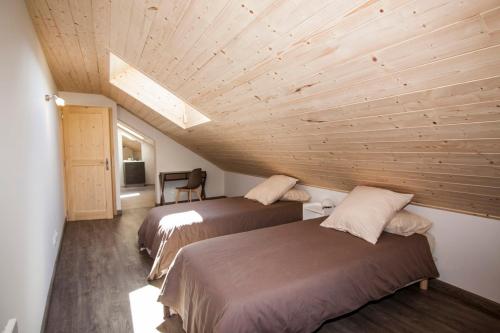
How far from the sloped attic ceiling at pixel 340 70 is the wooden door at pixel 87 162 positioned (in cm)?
188

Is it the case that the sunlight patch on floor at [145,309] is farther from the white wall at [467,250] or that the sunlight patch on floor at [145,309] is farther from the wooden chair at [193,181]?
the wooden chair at [193,181]

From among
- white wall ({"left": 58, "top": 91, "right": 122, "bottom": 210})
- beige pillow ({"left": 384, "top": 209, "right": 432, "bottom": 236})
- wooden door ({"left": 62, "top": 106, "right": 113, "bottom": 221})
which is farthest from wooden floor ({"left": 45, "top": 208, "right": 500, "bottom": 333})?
white wall ({"left": 58, "top": 91, "right": 122, "bottom": 210})

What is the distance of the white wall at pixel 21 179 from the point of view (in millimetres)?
1300

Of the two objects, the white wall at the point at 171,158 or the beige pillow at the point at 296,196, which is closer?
the beige pillow at the point at 296,196

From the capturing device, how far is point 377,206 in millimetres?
2539

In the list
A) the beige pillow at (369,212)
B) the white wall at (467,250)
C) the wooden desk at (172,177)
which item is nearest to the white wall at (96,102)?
the wooden desk at (172,177)

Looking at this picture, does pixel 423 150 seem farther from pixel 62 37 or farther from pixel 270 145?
pixel 62 37

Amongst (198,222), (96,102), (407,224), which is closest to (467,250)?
(407,224)

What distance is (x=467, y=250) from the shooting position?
2.41m

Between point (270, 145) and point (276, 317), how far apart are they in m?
2.09

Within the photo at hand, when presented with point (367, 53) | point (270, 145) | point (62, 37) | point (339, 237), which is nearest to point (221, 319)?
point (339, 237)

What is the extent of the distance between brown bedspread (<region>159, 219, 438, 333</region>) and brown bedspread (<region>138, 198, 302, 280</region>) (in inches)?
27.9

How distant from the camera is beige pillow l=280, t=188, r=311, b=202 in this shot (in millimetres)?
3973

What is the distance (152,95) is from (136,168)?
507 centimetres
